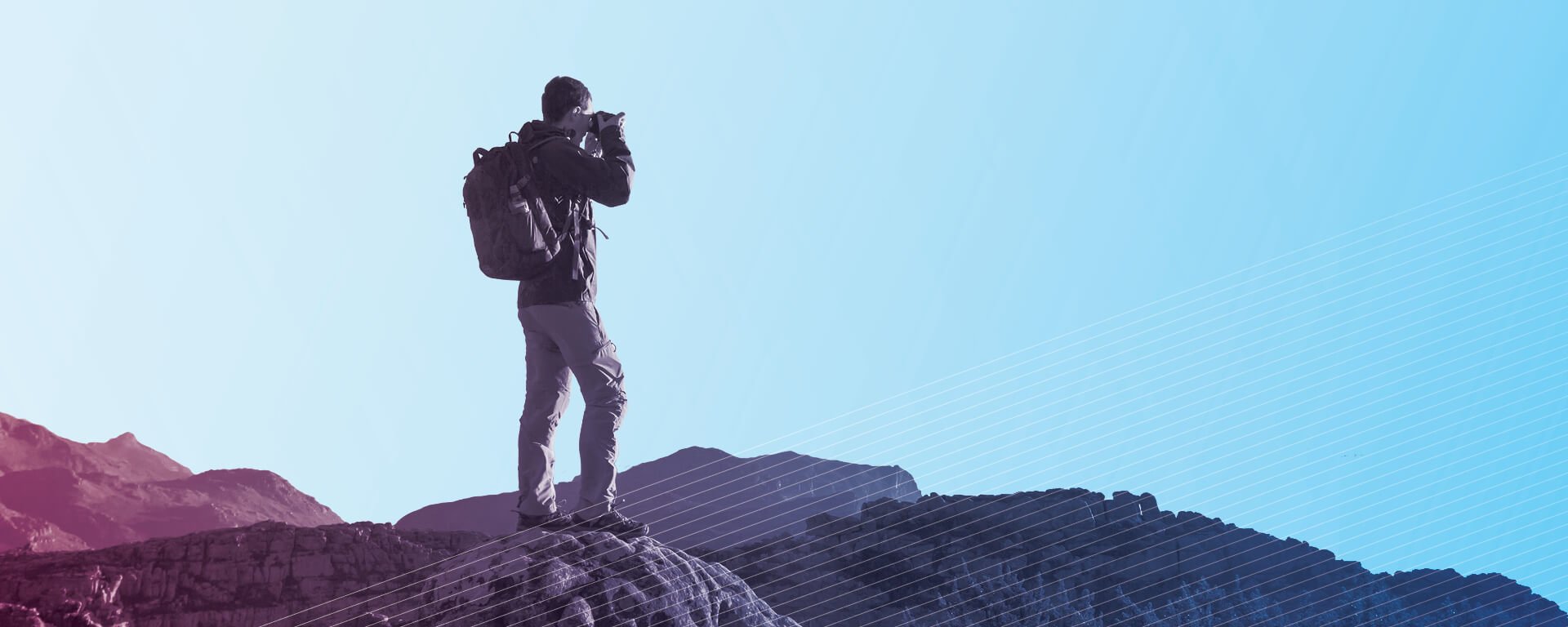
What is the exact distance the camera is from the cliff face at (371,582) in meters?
7.50

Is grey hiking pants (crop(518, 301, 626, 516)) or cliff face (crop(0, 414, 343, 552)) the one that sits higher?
cliff face (crop(0, 414, 343, 552))

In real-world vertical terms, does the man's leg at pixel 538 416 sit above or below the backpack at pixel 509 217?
below

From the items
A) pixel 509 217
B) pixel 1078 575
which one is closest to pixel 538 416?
pixel 509 217

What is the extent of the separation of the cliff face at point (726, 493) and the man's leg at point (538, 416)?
52.6 m

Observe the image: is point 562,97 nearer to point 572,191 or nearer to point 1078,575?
point 572,191

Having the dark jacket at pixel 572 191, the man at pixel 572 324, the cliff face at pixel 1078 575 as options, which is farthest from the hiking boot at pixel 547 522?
the cliff face at pixel 1078 575

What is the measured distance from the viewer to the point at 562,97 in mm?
8039

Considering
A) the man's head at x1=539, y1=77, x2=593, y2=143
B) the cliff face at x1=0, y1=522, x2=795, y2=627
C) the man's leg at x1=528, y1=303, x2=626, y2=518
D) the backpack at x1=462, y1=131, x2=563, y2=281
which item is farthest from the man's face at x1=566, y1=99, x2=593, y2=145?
the cliff face at x1=0, y1=522, x2=795, y2=627

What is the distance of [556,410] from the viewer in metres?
8.16

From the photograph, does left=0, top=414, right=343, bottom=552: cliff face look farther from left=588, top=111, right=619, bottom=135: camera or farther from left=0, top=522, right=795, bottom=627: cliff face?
left=588, top=111, right=619, bottom=135: camera

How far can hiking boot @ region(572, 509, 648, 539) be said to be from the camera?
791cm

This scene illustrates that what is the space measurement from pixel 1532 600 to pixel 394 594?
16.4 m

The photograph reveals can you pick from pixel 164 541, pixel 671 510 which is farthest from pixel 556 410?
pixel 671 510

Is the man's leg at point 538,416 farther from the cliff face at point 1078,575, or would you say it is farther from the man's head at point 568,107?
the cliff face at point 1078,575
